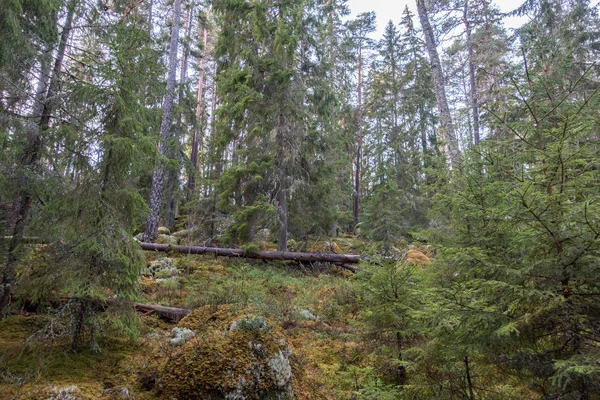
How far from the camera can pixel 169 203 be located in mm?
17531

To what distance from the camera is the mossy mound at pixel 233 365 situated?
3.20 meters

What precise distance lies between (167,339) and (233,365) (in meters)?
1.87

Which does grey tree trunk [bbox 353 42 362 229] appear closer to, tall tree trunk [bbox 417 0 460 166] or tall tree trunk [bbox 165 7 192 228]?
tall tree trunk [bbox 417 0 460 166]

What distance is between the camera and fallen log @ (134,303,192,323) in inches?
231

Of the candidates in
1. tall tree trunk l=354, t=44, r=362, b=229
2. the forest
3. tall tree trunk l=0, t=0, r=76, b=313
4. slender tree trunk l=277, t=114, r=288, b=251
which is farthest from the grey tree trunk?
tall tree trunk l=0, t=0, r=76, b=313

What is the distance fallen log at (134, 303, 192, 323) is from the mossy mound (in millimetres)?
2302

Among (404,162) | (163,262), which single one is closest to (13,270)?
(163,262)

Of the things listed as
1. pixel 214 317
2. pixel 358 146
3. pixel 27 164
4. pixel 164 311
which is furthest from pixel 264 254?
pixel 358 146

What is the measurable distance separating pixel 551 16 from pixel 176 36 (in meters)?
18.5

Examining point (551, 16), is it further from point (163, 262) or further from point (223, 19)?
point (163, 262)

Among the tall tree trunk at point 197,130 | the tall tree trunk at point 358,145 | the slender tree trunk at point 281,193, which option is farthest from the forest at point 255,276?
the tall tree trunk at point 358,145

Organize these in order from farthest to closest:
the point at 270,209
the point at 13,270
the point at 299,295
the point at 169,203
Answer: the point at 169,203 → the point at 270,209 → the point at 299,295 → the point at 13,270

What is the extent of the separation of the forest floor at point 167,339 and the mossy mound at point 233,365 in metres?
0.30

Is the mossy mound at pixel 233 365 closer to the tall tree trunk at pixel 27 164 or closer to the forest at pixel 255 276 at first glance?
the forest at pixel 255 276
